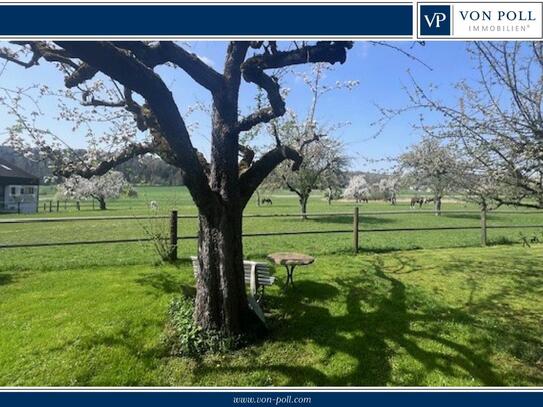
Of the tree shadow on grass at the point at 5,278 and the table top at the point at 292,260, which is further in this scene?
the tree shadow on grass at the point at 5,278

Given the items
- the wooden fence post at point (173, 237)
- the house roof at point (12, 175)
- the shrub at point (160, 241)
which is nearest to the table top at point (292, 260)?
the wooden fence post at point (173, 237)

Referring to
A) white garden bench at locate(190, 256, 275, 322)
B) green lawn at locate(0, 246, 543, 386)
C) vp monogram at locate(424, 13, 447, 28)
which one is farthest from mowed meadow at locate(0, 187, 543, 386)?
vp monogram at locate(424, 13, 447, 28)

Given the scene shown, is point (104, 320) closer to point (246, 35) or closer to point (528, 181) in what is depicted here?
point (246, 35)

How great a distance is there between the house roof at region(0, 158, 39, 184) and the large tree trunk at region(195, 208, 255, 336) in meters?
38.5

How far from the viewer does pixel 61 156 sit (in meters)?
6.04

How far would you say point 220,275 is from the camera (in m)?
4.27

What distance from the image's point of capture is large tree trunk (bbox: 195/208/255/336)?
4238mm

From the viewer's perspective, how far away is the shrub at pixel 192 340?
4.03 meters

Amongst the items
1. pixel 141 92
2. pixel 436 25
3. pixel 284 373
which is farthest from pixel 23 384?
pixel 436 25

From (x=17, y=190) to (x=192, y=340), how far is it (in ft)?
133

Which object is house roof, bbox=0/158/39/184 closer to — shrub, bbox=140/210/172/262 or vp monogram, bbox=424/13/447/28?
shrub, bbox=140/210/172/262

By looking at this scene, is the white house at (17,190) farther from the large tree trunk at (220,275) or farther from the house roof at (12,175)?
the large tree trunk at (220,275)

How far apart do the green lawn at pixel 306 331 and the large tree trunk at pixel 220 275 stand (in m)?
0.47
